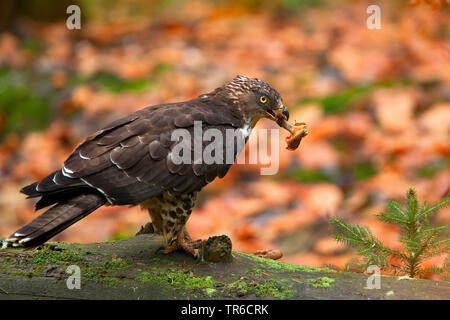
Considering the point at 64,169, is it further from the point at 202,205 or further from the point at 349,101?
the point at 349,101

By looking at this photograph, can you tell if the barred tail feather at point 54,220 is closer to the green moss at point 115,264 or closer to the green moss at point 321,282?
the green moss at point 115,264

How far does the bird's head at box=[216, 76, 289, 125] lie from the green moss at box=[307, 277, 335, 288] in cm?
160

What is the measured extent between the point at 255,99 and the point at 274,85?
15.5 ft

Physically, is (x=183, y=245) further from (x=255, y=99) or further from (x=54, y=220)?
(x=255, y=99)

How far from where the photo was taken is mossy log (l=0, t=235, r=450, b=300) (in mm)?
3598

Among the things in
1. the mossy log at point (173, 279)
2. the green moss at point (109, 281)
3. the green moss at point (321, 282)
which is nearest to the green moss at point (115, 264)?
the mossy log at point (173, 279)

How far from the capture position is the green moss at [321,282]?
3715mm

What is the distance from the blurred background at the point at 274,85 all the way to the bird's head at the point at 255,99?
1.45m

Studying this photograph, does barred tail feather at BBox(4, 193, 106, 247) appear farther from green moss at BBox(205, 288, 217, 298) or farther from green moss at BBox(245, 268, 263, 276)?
green moss at BBox(245, 268, 263, 276)

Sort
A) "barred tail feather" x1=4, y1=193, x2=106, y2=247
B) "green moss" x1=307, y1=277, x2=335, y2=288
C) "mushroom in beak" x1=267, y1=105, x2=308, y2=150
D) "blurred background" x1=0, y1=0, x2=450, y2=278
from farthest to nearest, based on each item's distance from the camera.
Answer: "blurred background" x1=0, y1=0, x2=450, y2=278 → "mushroom in beak" x1=267, y1=105, x2=308, y2=150 → "green moss" x1=307, y1=277, x2=335, y2=288 → "barred tail feather" x1=4, y1=193, x2=106, y2=247

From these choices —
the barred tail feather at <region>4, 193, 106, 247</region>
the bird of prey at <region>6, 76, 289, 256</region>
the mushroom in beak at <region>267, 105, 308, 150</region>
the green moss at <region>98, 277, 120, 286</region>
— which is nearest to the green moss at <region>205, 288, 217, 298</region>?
the bird of prey at <region>6, 76, 289, 256</region>

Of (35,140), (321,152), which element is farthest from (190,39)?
(321,152)

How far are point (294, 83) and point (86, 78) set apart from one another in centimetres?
379

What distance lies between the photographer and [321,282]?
3.76 meters
